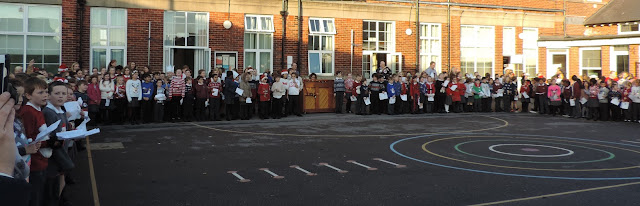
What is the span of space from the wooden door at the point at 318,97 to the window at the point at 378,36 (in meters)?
4.41

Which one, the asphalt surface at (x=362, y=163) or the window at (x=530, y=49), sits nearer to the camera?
the asphalt surface at (x=362, y=163)

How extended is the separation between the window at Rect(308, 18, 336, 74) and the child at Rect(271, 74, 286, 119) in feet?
16.3

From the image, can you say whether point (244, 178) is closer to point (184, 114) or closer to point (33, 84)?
point (33, 84)

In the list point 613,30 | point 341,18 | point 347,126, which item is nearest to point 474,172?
point 347,126

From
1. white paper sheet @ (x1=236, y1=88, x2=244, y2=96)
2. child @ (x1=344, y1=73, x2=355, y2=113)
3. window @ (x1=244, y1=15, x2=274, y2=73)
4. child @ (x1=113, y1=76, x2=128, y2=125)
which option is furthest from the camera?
Result: window @ (x1=244, y1=15, x2=274, y2=73)

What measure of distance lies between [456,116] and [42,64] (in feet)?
48.9

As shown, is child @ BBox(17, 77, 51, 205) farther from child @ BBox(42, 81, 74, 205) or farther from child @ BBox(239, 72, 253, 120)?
child @ BBox(239, 72, 253, 120)

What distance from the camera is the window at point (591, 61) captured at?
26.7 m

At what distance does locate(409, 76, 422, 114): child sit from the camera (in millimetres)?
20969

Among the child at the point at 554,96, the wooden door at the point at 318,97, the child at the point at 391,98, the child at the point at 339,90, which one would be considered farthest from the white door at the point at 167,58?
the child at the point at 554,96

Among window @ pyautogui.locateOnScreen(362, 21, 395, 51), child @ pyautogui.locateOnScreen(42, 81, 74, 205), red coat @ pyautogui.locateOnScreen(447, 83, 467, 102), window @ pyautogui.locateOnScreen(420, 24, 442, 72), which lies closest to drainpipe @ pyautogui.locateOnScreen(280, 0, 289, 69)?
window @ pyautogui.locateOnScreen(362, 21, 395, 51)

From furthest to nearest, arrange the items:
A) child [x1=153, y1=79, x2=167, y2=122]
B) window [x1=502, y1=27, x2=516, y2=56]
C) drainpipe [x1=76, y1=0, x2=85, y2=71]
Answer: window [x1=502, y1=27, x2=516, y2=56] < drainpipe [x1=76, y1=0, x2=85, y2=71] < child [x1=153, y1=79, x2=167, y2=122]

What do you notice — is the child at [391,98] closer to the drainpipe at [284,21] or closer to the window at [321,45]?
the window at [321,45]

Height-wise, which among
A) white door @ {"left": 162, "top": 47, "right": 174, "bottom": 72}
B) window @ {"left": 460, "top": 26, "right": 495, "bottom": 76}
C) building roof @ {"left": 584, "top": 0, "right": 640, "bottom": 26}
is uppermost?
building roof @ {"left": 584, "top": 0, "right": 640, "bottom": 26}
